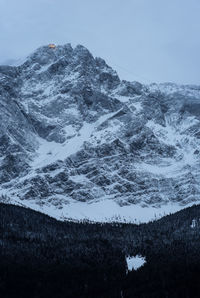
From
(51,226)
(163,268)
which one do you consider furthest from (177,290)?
(51,226)

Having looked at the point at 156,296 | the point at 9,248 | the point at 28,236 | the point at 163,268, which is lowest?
the point at 156,296

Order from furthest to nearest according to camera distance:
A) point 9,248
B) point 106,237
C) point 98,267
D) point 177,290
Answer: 1. point 106,237
2. point 9,248
3. point 98,267
4. point 177,290

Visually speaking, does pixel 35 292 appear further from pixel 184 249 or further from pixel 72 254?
pixel 184 249

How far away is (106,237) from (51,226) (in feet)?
88.7

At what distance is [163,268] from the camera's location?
12231 centimetres

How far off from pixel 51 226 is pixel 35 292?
74.1 meters

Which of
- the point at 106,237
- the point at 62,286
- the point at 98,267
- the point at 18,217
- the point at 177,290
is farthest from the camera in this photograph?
the point at 18,217

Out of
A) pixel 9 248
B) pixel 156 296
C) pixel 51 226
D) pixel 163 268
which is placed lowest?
pixel 156 296

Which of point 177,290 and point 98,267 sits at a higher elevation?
point 98,267

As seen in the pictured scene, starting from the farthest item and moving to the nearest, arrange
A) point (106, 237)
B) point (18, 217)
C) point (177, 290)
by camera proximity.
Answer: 1. point (18, 217)
2. point (106, 237)
3. point (177, 290)

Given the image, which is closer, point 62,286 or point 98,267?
point 62,286

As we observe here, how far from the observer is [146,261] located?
450 ft

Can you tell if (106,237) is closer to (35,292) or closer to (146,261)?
(146,261)

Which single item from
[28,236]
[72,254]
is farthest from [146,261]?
[28,236]
